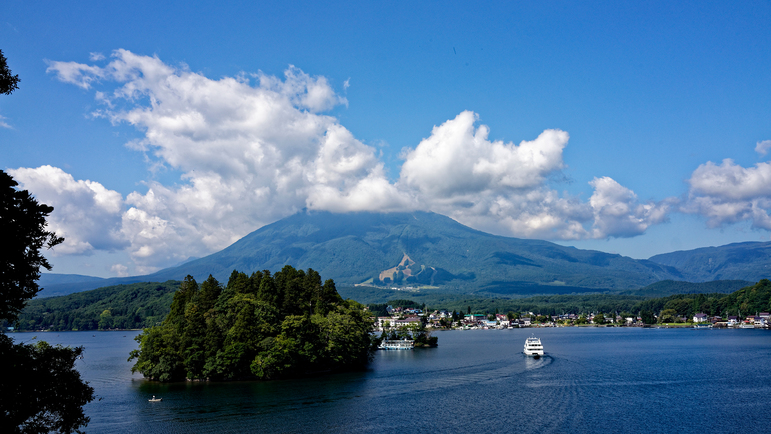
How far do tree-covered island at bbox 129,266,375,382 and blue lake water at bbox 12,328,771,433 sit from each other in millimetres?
2266

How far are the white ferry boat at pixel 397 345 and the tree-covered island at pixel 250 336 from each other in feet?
106

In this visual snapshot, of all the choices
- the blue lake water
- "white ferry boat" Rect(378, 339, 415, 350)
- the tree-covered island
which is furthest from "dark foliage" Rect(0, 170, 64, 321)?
"white ferry boat" Rect(378, 339, 415, 350)

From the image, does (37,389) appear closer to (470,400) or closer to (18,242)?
(18,242)

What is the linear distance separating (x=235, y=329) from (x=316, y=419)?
1902 cm

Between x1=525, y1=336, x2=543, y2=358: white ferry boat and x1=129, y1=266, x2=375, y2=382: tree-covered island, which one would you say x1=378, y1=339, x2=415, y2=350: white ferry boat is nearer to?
x1=525, y1=336, x2=543, y2=358: white ferry boat

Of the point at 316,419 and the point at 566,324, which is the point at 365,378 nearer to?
the point at 316,419

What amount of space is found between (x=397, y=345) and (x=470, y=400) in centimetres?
5330

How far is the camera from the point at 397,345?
3674 inches

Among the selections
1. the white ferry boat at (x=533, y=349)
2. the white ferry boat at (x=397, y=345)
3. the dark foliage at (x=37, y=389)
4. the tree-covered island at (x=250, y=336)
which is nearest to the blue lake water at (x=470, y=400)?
the tree-covered island at (x=250, y=336)

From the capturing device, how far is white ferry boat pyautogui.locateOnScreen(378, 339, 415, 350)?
92.4m

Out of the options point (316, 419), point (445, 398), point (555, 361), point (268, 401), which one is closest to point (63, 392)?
point (316, 419)

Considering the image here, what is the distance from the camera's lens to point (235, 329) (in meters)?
50.5

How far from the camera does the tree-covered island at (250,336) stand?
50.6m

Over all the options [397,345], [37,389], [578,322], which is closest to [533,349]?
[397,345]
